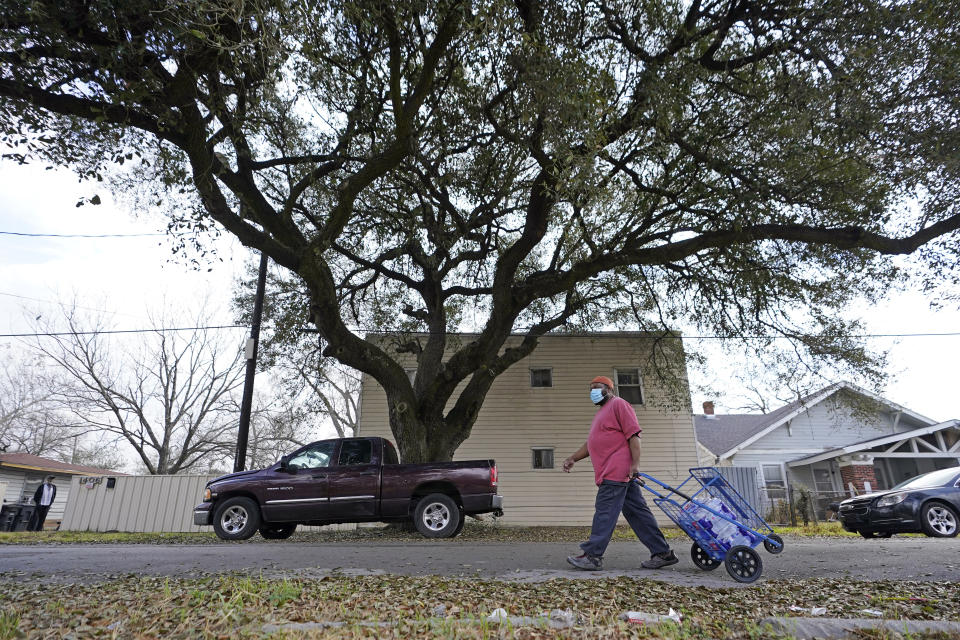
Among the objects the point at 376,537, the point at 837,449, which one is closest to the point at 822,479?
the point at 837,449

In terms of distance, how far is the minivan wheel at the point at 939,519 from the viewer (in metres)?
9.89

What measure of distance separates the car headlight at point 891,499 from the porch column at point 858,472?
9.85 m

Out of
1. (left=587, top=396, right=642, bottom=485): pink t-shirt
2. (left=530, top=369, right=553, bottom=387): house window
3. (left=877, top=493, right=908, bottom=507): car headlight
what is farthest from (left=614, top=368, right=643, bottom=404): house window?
(left=587, top=396, right=642, bottom=485): pink t-shirt

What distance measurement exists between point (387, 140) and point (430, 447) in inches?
255

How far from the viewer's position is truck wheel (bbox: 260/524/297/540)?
30.9ft

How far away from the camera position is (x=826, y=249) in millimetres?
10617

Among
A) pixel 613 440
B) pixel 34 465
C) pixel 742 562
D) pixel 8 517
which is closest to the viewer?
pixel 742 562

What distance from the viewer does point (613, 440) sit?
5.05 m

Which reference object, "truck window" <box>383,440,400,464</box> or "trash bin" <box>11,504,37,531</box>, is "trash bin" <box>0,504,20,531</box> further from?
"truck window" <box>383,440,400,464</box>

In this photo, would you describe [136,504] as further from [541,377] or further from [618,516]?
[618,516]

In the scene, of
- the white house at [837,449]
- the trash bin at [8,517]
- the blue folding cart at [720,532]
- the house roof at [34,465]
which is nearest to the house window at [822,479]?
the white house at [837,449]

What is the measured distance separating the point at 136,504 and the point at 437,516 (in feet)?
35.7

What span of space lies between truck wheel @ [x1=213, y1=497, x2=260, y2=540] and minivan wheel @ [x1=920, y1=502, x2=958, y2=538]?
1216 cm

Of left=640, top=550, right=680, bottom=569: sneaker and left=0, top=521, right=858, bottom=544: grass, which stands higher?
left=640, top=550, right=680, bottom=569: sneaker
